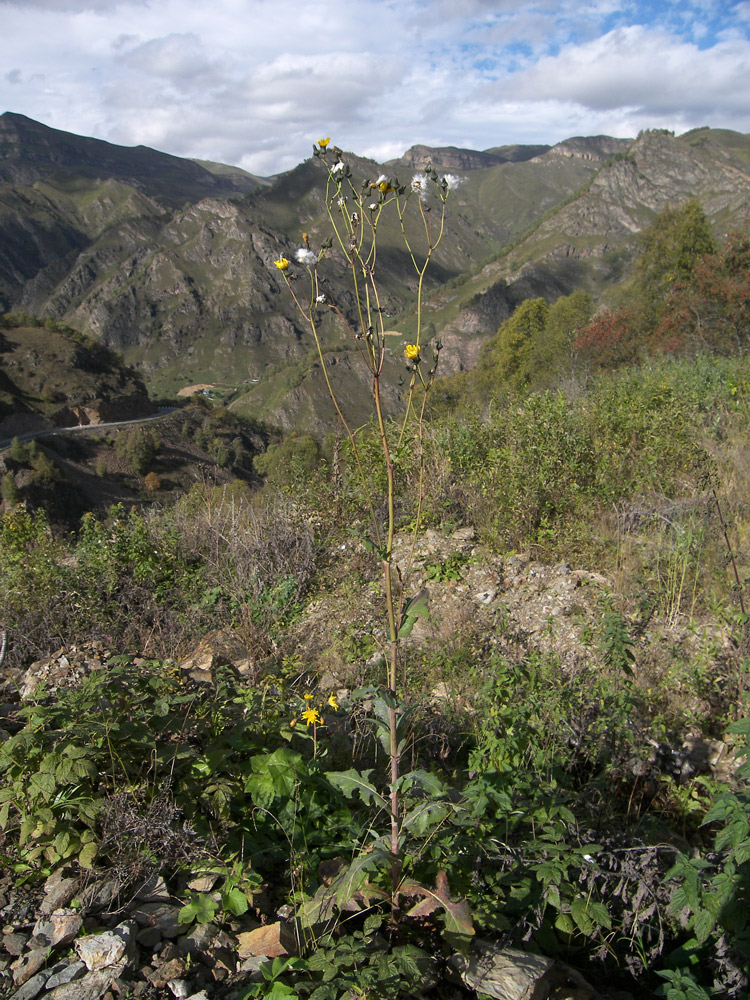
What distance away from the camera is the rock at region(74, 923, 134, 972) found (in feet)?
5.74

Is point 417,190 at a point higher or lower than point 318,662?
higher

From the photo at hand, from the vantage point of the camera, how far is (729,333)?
1410 cm

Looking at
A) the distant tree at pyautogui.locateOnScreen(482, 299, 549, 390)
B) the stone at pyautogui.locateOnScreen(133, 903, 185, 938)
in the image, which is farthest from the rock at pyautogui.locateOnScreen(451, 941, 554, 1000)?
the distant tree at pyautogui.locateOnScreen(482, 299, 549, 390)

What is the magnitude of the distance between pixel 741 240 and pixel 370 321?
2106 centimetres

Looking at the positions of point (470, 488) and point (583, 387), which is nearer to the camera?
point (470, 488)

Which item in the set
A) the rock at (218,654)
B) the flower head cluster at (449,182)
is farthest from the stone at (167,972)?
the flower head cluster at (449,182)

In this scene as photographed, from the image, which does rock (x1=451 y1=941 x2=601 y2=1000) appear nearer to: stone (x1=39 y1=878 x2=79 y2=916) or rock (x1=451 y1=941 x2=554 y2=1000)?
rock (x1=451 y1=941 x2=554 y2=1000)

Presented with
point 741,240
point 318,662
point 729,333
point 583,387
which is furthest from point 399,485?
point 741,240

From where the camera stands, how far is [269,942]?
182 cm

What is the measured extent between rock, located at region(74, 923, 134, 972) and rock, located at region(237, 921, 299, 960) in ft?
1.16

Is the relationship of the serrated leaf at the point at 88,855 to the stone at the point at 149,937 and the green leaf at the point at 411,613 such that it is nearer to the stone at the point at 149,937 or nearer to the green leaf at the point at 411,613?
the stone at the point at 149,937

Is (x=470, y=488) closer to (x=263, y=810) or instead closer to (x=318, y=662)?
(x=318, y=662)

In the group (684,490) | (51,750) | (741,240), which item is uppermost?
(741,240)

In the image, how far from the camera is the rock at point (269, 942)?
1.80 meters
